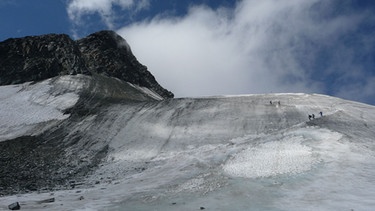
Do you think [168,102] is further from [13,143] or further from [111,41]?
[111,41]

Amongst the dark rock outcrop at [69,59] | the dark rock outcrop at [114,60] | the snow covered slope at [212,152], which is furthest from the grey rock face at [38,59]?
the snow covered slope at [212,152]

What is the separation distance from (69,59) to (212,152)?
144 ft

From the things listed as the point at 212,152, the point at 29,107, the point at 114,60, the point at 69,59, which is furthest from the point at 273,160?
the point at 114,60

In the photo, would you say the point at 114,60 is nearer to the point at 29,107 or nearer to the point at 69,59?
the point at 69,59

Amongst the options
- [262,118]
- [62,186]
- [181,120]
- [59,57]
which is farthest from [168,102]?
[59,57]

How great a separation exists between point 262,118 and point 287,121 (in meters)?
2.03

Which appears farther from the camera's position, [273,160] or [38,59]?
[38,59]

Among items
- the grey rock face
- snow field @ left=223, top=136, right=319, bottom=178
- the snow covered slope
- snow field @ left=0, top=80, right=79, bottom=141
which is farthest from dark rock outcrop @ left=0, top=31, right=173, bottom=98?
snow field @ left=223, top=136, right=319, bottom=178

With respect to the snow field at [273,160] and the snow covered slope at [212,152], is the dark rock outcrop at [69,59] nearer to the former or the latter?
the snow covered slope at [212,152]

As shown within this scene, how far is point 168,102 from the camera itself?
42.1m

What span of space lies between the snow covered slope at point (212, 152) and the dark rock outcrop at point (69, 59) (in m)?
15.0

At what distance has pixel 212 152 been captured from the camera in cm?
2811

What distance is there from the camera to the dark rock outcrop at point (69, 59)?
64.4 m

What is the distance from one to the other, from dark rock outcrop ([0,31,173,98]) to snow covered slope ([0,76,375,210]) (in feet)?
49.3
